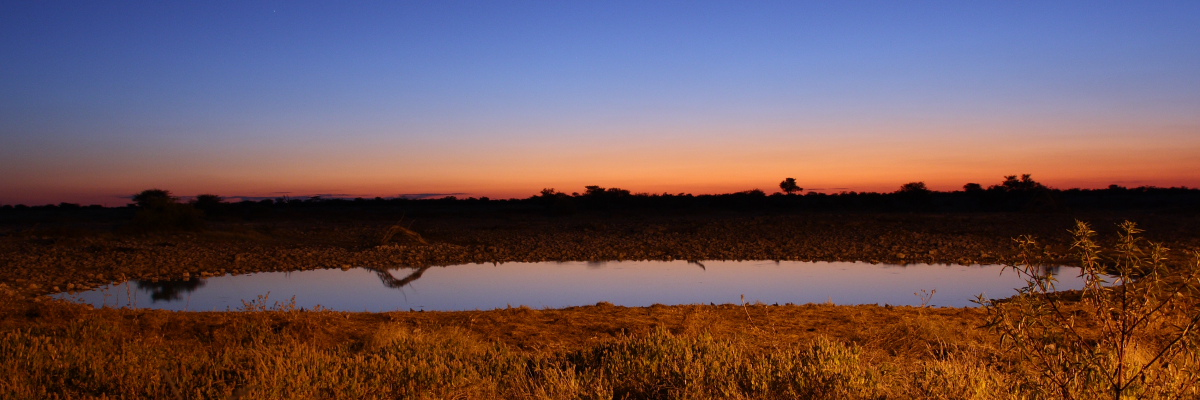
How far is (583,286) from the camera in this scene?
1207 centimetres

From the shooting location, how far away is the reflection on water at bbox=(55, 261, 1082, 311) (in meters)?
10.5

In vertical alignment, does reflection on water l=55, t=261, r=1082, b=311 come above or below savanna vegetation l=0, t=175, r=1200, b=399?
below

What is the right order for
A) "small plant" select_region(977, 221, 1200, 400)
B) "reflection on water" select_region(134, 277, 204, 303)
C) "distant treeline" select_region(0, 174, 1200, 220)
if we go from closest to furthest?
"small plant" select_region(977, 221, 1200, 400)
"reflection on water" select_region(134, 277, 204, 303)
"distant treeline" select_region(0, 174, 1200, 220)

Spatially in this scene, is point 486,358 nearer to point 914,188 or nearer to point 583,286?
point 583,286

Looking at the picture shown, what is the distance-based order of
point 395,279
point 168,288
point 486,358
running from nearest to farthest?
point 486,358, point 168,288, point 395,279

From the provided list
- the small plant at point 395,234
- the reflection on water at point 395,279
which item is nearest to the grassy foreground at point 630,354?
the reflection on water at point 395,279

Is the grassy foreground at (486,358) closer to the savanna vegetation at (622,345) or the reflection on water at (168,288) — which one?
the savanna vegetation at (622,345)

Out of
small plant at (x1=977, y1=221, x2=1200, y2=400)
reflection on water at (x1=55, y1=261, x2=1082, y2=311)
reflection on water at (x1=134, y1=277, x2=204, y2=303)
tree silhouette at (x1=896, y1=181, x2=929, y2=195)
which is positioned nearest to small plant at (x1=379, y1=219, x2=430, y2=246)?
reflection on water at (x1=55, y1=261, x2=1082, y2=311)

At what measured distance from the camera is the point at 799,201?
4756 centimetres

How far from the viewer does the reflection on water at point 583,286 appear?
34.3 ft

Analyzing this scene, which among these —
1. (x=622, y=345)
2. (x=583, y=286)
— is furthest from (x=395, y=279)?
(x=622, y=345)

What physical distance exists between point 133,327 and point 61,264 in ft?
30.2

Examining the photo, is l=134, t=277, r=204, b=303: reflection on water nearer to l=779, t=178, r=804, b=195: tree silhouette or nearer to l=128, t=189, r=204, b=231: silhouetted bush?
l=128, t=189, r=204, b=231: silhouetted bush

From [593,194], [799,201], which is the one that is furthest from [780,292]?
[799,201]
